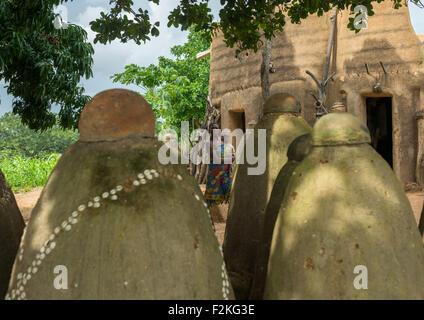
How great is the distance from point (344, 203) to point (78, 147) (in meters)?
0.99

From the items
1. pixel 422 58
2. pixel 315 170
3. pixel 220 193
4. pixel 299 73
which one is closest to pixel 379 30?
pixel 422 58

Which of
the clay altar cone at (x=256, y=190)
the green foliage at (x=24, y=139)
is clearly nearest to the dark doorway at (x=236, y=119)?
the clay altar cone at (x=256, y=190)

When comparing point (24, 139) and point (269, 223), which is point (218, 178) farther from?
point (24, 139)

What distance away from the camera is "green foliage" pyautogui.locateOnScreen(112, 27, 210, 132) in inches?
667

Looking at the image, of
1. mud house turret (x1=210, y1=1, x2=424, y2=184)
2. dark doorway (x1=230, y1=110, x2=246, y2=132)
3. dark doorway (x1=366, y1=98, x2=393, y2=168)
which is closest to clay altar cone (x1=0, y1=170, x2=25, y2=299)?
mud house turret (x1=210, y1=1, x2=424, y2=184)

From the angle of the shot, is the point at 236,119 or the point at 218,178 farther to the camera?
the point at 236,119

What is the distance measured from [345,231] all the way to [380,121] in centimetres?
1143

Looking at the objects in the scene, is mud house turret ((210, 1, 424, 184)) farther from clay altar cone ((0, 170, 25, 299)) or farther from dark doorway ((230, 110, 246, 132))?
clay altar cone ((0, 170, 25, 299))

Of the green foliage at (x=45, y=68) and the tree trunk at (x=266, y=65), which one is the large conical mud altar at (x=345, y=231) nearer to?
the green foliage at (x=45, y=68)

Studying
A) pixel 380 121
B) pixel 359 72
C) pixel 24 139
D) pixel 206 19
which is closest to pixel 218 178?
pixel 206 19

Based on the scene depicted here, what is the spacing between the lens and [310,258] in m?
1.33

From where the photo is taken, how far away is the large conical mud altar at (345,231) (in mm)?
1300

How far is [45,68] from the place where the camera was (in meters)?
6.79
